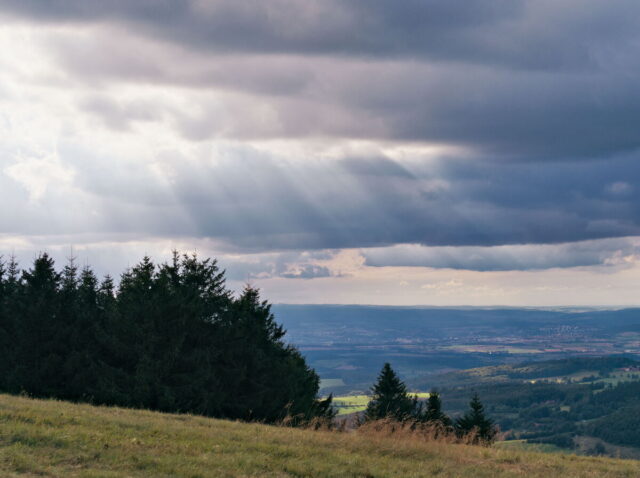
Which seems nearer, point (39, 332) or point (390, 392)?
point (39, 332)

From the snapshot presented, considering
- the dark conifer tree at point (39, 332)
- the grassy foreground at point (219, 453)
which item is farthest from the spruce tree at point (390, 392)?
the grassy foreground at point (219, 453)

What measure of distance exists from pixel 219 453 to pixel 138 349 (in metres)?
21.8

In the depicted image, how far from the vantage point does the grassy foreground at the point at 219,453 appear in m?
13.0

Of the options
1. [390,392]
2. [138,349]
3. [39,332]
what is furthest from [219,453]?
[390,392]

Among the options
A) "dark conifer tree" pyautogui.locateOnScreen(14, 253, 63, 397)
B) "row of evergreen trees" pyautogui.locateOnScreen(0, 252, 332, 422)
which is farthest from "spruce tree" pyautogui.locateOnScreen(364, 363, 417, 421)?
"dark conifer tree" pyautogui.locateOnScreen(14, 253, 63, 397)

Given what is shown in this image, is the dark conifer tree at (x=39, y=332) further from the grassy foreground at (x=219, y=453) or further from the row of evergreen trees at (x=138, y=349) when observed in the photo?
the grassy foreground at (x=219, y=453)

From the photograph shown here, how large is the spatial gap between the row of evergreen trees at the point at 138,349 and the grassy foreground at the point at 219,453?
45.7 feet

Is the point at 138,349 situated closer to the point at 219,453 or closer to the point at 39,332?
the point at 39,332

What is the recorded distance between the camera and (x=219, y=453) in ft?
48.5

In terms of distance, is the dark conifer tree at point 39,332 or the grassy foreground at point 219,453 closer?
the grassy foreground at point 219,453

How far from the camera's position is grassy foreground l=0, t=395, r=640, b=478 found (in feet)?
42.5

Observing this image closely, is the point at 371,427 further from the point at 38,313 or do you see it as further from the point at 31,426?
the point at 38,313

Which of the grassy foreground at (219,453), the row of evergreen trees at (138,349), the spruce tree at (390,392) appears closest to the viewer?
the grassy foreground at (219,453)

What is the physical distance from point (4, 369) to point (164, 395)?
32.5 ft
